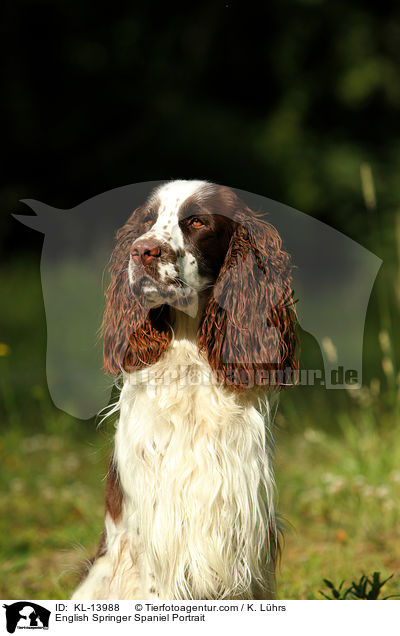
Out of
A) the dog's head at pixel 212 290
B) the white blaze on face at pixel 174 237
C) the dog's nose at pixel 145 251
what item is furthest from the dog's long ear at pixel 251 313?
the dog's nose at pixel 145 251

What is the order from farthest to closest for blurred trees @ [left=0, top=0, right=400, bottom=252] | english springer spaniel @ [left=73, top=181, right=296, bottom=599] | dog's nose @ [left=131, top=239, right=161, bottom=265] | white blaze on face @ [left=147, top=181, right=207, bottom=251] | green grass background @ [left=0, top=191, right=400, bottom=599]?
blurred trees @ [left=0, top=0, right=400, bottom=252]
green grass background @ [left=0, top=191, right=400, bottom=599]
english springer spaniel @ [left=73, top=181, right=296, bottom=599]
white blaze on face @ [left=147, top=181, right=207, bottom=251]
dog's nose @ [left=131, top=239, right=161, bottom=265]

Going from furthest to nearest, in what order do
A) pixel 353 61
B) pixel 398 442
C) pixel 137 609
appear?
pixel 353 61
pixel 398 442
pixel 137 609

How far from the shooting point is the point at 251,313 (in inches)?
114

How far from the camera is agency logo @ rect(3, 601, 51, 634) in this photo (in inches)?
106

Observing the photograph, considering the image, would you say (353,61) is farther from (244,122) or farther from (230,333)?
(230,333)

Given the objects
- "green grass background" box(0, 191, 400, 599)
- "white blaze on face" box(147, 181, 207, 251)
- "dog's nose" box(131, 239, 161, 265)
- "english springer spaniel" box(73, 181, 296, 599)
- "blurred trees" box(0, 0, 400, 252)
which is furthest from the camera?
"blurred trees" box(0, 0, 400, 252)

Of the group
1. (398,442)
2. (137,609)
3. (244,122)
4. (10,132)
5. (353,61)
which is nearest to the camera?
(137,609)

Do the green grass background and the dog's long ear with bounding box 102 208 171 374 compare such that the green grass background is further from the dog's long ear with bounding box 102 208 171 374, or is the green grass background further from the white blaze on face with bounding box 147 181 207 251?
the white blaze on face with bounding box 147 181 207 251

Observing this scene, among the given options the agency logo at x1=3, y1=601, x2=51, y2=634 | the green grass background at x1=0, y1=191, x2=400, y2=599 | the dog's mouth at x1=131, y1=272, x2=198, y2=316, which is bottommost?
the agency logo at x1=3, y1=601, x2=51, y2=634

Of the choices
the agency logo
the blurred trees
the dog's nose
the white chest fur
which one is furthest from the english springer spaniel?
the blurred trees

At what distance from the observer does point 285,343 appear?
→ 9.61 ft

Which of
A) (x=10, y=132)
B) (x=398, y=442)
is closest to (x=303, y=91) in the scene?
(x=10, y=132)

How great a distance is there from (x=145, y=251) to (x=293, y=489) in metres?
2.84

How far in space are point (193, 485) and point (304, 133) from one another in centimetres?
866
